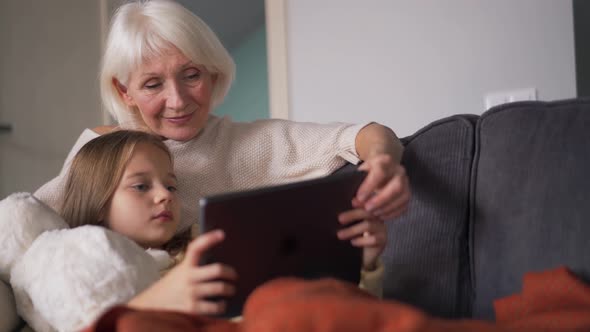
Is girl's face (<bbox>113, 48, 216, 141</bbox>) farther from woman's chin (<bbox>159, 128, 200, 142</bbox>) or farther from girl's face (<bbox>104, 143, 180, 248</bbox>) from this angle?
girl's face (<bbox>104, 143, 180, 248</bbox>)

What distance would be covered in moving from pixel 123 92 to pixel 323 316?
1068 millimetres

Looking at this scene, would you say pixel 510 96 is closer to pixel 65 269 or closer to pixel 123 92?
pixel 123 92

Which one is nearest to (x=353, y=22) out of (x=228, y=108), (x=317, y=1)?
(x=317, y=1)

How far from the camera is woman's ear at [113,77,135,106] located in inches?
57.7

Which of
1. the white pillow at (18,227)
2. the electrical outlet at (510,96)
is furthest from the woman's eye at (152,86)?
the electrical outlet at (510,96)

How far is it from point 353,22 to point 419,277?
118 centimetres

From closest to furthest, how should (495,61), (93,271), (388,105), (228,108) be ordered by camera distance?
(93,271)
(495,61)
(388,105)
(228,108)

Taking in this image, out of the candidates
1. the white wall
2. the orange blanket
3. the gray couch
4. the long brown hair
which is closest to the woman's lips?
the long brown hair

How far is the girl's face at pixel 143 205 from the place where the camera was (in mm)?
1184

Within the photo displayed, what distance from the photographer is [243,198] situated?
756 mm

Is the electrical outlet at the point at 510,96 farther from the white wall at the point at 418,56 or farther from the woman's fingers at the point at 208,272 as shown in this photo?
the woman's fingers at the point at 208,272

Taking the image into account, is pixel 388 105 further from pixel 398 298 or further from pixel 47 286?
pixel 47 286

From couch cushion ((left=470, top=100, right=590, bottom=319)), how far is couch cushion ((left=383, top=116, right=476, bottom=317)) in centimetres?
3

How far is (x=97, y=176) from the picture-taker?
121 centimetres
